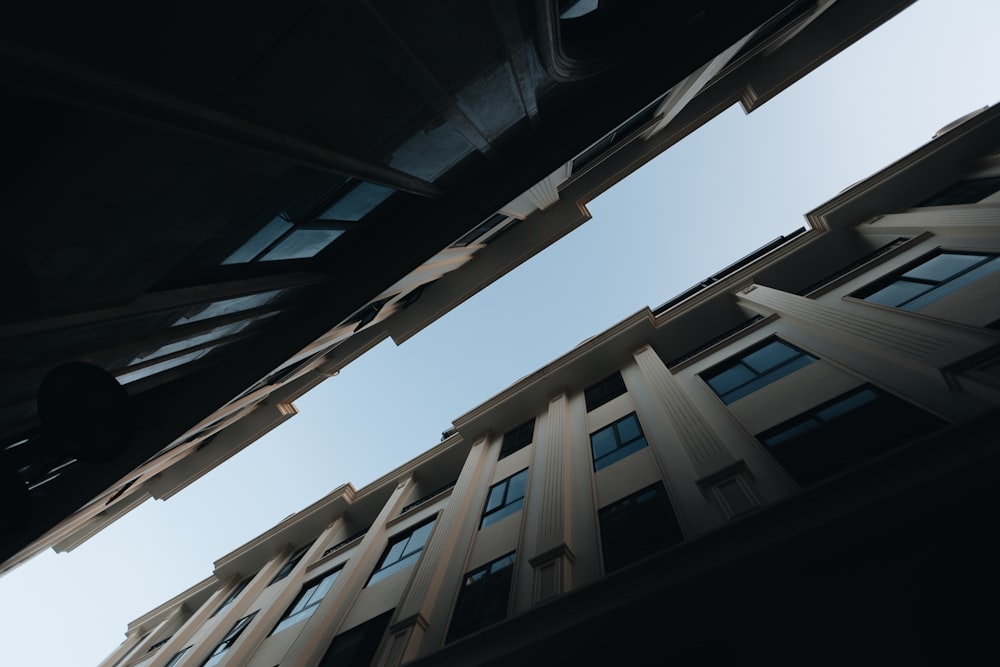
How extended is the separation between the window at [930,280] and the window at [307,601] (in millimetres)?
20497

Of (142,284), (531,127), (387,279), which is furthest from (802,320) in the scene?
(142,284)

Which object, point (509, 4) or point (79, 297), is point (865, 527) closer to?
point (509, 4)

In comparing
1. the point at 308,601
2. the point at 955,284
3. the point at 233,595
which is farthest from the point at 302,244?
the point at 233,595

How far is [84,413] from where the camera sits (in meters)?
5.10

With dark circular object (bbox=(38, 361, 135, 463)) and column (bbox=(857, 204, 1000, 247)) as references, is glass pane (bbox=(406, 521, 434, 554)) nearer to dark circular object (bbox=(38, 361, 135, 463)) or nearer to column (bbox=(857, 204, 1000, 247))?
dark circular object (bbox=(38, 361, 135, 463))

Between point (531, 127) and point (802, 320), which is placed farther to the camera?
point (802, 320)

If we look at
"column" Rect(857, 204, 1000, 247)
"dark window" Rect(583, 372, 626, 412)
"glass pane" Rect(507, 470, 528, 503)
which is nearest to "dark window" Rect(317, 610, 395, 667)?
"glass pane" Rect(507, 470, 528, 503)

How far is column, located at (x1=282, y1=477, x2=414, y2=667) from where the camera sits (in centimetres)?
1275

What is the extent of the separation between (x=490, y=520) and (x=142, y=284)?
1132 cm

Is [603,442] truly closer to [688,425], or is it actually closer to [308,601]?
[688,425]

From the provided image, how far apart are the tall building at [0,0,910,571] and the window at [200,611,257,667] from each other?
885 centimetres

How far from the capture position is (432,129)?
6.41 m

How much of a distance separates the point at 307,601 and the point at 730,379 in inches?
677

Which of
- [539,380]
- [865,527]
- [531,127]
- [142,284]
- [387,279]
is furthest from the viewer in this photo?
[539,380]
